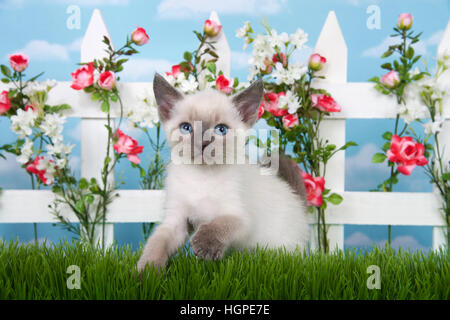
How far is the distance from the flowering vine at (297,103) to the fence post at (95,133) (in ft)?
2.71

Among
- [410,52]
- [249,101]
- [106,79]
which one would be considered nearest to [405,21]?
[410,52]

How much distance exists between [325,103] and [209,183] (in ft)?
3.53

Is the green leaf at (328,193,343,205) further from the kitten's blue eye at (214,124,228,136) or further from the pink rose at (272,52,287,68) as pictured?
Answer: the kitten's blue eye at (214,124,228,136)

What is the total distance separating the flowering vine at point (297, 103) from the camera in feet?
7.02

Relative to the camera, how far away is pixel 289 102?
2.12 m

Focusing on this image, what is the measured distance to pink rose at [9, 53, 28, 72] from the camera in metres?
2.25

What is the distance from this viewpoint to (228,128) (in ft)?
4.35

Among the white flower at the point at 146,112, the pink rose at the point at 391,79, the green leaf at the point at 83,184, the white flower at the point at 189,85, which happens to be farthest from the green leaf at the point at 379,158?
the green leaf at the point at 83,184

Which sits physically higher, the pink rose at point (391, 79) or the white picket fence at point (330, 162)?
the pink rose at point (391, 79)

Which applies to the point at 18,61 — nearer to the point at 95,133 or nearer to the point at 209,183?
the point at 95,133

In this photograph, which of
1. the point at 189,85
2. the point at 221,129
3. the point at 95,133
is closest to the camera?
the point at 221,129

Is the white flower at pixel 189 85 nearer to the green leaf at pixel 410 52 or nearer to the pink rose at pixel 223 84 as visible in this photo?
the pink rose at pixel 223 84
